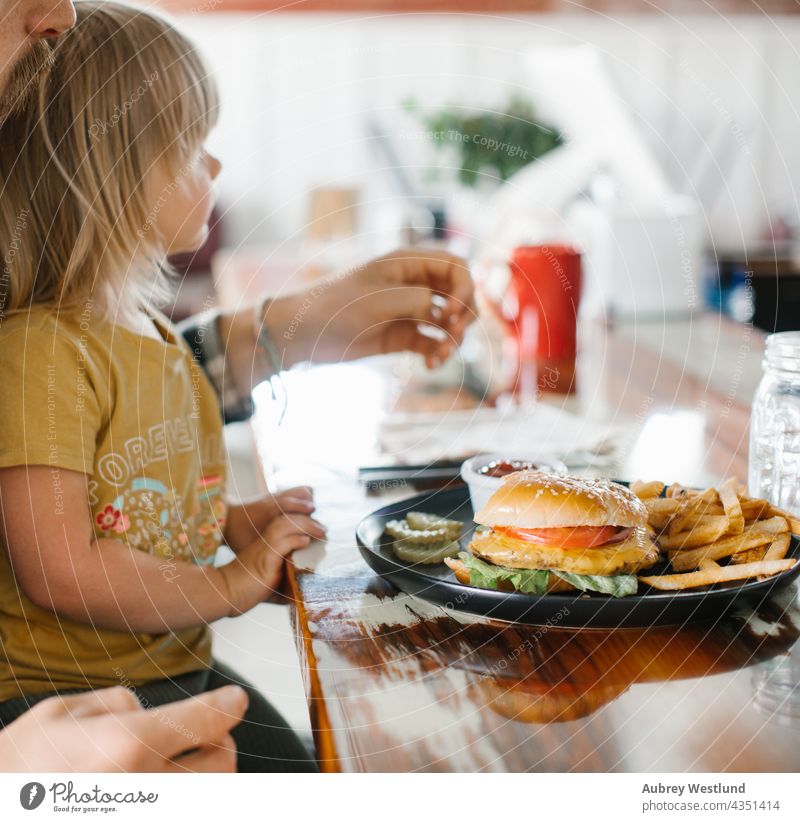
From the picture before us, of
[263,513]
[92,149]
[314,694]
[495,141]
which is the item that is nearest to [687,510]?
[314,694]

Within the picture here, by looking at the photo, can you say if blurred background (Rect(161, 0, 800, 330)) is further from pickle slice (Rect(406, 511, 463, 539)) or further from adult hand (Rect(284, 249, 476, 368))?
pickle slice (Rect(406, 511, 463, 539))

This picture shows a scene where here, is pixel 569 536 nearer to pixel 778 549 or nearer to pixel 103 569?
pixel 778 549

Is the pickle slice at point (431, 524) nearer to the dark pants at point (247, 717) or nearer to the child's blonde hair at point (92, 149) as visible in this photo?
the dark pants at point (247, 717)

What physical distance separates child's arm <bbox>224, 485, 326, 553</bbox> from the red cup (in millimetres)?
486

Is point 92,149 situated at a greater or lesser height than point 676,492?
greater

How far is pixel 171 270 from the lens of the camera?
822 mm

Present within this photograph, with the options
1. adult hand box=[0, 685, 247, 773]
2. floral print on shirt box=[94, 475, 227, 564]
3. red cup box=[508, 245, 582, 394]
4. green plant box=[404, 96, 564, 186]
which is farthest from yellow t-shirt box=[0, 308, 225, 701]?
green plant box=[404, 96, 564, 186]

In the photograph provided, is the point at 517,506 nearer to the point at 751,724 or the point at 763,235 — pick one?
the point at 751,724

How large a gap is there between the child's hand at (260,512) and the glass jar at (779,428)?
324mm

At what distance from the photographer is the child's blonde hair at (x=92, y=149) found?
2.06 ft

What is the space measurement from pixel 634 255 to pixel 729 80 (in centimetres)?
239

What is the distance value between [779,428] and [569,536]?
23cm

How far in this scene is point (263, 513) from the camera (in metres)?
0.73
